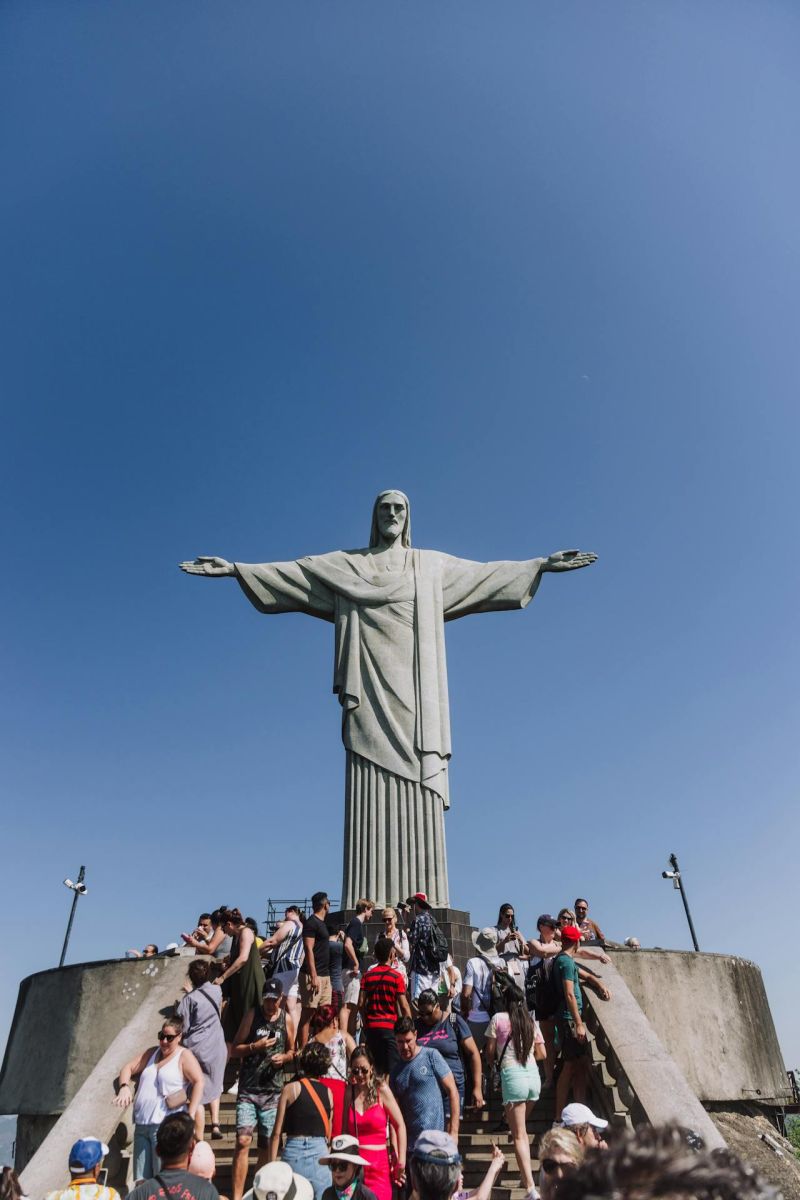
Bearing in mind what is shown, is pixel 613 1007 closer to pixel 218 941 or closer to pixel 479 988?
pixel 479 988

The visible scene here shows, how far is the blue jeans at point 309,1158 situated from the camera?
4.66 metres

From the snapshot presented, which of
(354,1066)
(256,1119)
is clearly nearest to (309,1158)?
(354,1066)

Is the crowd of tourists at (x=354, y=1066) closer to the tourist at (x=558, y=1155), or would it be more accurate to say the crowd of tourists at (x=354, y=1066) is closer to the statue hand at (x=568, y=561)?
the tourist at (x=558, y=1155)

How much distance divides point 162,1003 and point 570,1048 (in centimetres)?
369

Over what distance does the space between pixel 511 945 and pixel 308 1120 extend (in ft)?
12.9

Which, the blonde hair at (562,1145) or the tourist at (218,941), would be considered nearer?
the blonde hair at (562,1145)

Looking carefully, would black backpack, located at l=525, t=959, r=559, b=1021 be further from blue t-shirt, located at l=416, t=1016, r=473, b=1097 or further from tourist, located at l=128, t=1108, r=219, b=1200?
tourist, located at l=128, t=1108, r=219, b=1200

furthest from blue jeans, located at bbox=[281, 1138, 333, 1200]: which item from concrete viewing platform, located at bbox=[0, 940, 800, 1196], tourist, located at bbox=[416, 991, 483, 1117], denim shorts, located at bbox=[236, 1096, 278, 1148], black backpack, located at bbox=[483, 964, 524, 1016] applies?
concrete viewing platform, located at bbox=[0, 940, 800, 1196]

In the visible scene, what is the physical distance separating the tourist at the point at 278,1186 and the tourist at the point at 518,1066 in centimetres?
203

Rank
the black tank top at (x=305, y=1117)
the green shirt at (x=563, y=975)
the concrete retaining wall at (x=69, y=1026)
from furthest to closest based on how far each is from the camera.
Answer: the concrete retaining wall at (x=69, y=1026) → the green shirt at (x=563, y=975) → the black tank top at (x=305, y=1117)

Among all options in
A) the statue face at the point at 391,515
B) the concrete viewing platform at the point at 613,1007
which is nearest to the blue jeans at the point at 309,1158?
the concrete viewing platform at the point at 613,1007

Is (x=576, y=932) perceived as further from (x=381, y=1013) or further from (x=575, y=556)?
(x=575, y=556)

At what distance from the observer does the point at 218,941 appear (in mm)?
8078

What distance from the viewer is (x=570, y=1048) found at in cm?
657
